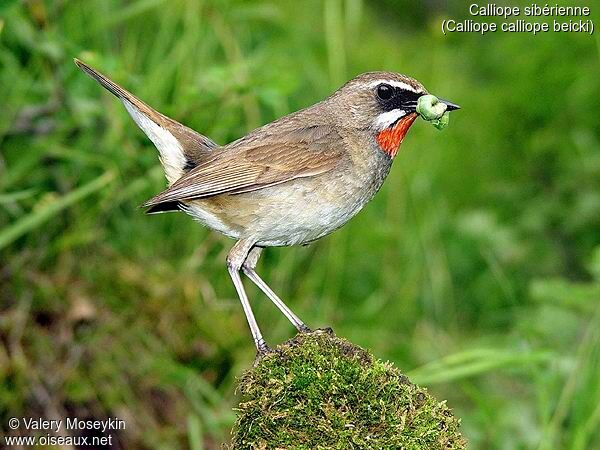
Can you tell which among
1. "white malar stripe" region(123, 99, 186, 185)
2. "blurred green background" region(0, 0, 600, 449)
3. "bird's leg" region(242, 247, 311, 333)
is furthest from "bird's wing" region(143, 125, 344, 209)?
"blurred green background" region(0, 0, 600, 449)

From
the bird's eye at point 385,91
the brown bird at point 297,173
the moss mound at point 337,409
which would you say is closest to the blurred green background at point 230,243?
the brown bird at point 297,173

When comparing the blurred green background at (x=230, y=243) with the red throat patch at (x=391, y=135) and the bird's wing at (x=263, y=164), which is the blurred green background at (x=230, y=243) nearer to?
the bird's wing at (x=263, y=164)

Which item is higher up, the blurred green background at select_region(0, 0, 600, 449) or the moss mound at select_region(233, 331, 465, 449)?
the blurred green background at select_region(0, 0, 600, 449)

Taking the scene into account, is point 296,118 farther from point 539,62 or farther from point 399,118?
point 539,62

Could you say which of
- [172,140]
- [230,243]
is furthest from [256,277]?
[230,243]

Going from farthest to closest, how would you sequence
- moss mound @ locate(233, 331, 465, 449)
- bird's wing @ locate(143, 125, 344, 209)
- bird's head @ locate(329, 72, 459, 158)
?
bird's head @ locate(329, 72, 459, 158), bird's wing @ locate(143, 125, 344, 209), moss mound @ locate(233, 331, 465, 449)

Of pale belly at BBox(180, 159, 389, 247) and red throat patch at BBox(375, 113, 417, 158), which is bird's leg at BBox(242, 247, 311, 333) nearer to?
pale belly at BBox(180, 159, 389, 247)

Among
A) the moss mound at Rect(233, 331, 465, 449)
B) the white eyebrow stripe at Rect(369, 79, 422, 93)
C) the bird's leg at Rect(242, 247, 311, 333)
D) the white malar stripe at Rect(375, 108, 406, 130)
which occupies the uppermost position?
the white eyebrow stripe at Rect(369, 79, 422, 93)
